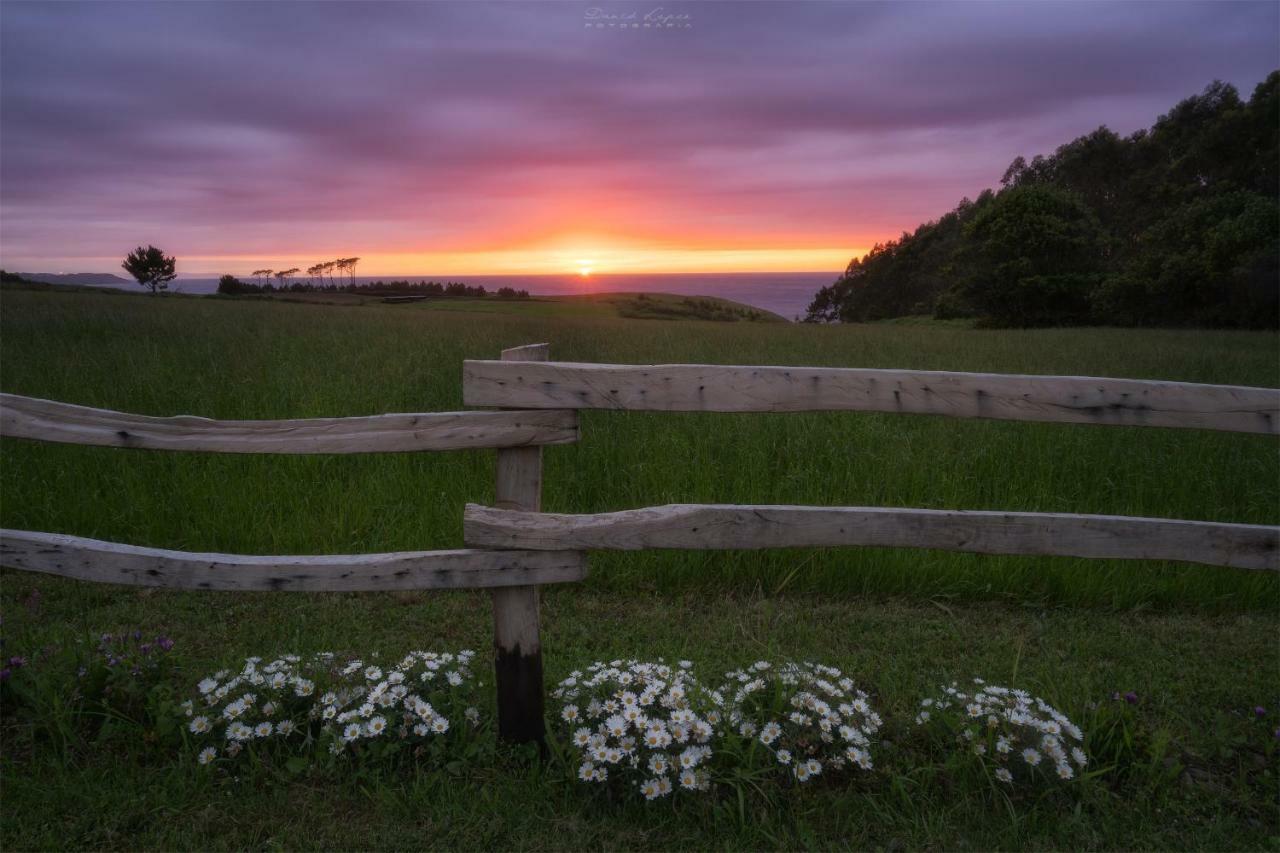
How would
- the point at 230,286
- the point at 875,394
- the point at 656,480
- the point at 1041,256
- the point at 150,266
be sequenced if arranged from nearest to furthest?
1. the point at 875,394
2. the point at 656,480
3. the point at 150,266
4. the point at 230,286
5. the point at 1041,256

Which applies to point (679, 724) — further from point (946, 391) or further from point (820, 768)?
point (946, 391)

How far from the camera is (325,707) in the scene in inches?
133

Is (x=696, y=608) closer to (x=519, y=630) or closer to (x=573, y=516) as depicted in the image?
(x=519, y=630)

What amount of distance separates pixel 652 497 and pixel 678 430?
4.22 ft

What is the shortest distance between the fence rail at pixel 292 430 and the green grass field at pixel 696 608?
1.34 m

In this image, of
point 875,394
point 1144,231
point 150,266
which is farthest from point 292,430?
point 1144,231

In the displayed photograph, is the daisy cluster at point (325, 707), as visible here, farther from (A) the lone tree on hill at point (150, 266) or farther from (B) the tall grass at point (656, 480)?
(A) the lone tree on hill at point (150, 266)

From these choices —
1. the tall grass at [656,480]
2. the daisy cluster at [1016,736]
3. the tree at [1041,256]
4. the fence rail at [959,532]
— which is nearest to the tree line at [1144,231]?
the tree at [1041,256]

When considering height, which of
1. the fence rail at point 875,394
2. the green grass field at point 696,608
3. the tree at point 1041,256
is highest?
the tree at point 1041,256

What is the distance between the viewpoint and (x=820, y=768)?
2.98 m

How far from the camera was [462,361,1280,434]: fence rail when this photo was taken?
301 centimetres

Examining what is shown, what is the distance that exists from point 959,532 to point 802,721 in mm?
1013

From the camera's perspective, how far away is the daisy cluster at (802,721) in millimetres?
3098

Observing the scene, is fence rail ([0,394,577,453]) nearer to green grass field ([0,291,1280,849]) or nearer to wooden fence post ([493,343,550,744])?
wooden fence post ([493,343,550,744])
